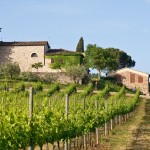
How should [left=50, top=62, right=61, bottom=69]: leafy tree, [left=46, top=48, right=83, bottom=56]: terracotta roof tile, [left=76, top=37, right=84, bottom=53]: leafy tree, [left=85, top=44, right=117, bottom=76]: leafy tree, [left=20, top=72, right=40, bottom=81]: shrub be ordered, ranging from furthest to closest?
1. [left=76, top=37, right=84, bottom=53]: leafy tree
2. [left=85, top=44, right=117, bottom=76]: leafy tree
3. [left=46, top=48, right=83, bottom=56]: terracotta roof tile
4. [left=50, top=62, right=61, bottom=69]: leafy tree
5. [left=20, top=72, right=40, bottom=81]: shrub

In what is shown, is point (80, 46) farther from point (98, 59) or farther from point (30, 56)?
point (30, 56)

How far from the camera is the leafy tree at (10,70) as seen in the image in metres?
61.8

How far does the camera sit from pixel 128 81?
74.7 meters

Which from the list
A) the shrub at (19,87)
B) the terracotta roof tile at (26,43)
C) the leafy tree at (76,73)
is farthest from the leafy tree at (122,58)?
the shrub at (19,87)

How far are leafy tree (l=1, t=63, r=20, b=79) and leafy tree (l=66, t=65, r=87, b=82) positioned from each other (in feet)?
24.6

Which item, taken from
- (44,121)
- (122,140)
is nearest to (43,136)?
(44,121)

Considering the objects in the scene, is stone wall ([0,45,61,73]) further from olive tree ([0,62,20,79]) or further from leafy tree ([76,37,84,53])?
leafy tree ([76,37,84,53])

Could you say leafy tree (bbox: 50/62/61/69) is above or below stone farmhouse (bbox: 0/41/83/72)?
below

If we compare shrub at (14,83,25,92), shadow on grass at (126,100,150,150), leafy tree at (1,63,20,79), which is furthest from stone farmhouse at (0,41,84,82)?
shadow on grass at (126,100,150,150)

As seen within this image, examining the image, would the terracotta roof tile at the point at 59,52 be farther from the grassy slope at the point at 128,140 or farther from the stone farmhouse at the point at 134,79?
the grassy slope at the point at 128,140

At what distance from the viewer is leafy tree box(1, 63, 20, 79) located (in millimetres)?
61750

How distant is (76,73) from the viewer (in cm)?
6369

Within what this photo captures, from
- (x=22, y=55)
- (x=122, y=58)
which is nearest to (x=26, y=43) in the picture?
(x=22, y=55)

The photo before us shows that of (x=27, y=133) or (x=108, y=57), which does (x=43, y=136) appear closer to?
(x=27, y=133)
